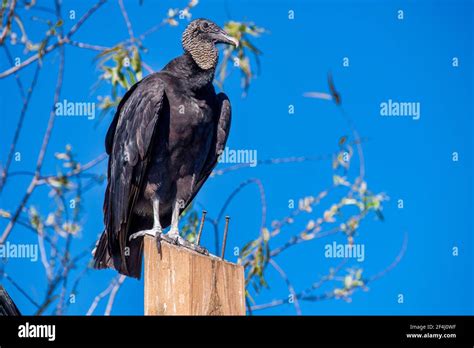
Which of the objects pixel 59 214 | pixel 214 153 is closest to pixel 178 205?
pixel 214 153

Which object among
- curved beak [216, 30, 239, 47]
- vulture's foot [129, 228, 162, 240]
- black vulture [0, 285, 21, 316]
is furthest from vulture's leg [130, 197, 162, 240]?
curved beak [216, 30, 239, 47]

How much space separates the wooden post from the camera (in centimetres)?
372

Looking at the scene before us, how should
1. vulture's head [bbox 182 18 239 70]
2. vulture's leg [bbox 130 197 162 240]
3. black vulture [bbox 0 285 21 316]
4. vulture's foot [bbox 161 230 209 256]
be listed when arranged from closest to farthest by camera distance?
black vulture [bbox 0 285 21 316]
vulture's foot [bbox 161 230 209 256]
vulture's leg [bbox 130 197 162 240]
vulture's head [bbox 182 18 239 70]

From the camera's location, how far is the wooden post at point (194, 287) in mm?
3725

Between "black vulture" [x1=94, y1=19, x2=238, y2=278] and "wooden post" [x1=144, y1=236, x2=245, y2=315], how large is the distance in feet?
4.23

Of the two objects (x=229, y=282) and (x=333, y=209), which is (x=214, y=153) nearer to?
(x=333, y=209)

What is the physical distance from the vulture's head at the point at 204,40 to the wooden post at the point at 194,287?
6.84 feet

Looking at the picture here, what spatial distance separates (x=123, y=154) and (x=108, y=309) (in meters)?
1.64

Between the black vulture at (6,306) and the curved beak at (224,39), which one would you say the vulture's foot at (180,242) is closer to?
the black vulture at (6,306)

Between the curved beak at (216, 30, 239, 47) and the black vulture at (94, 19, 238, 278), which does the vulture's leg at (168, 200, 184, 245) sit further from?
the curved beak at (216, 30, 239, 47)
